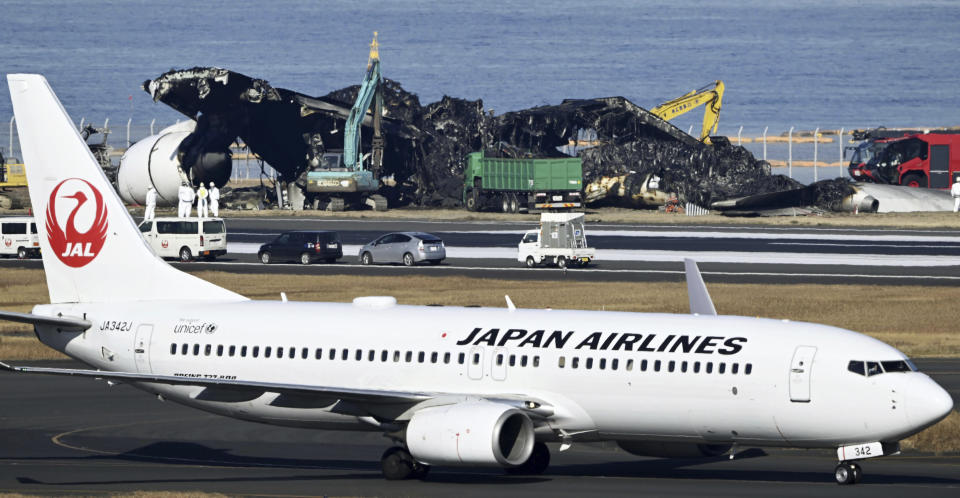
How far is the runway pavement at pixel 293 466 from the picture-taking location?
1325 inches

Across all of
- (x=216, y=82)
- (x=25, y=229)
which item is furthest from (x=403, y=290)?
(x=216, y=82)

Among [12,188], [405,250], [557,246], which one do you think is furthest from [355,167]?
[557,246]

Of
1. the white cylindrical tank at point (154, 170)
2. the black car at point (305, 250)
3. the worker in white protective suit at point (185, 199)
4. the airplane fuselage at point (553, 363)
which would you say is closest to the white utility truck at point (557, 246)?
the black car at point (305, 250)

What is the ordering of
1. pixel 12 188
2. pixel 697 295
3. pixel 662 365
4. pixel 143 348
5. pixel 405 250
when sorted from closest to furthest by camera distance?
pixel 662 365 → pixel 143 348 → pixel 697 295 → pixel 405 250 → pixel 12 188

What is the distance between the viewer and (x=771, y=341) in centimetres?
3253

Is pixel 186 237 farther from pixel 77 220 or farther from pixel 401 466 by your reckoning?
pixel 401 466

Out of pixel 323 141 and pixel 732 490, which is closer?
pixel 732 490

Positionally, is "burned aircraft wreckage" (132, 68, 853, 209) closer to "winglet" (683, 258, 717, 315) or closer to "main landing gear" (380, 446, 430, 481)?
"winglet" (683, 258, 717, 315)

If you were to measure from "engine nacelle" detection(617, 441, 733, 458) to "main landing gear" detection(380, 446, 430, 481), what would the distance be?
5051 mm

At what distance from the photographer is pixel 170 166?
143500mm

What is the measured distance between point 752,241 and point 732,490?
80.5 metres

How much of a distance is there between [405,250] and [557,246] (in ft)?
33.6

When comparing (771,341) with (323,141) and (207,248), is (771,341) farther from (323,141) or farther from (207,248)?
(323,141)

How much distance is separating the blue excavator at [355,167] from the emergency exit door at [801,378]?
111 meters
